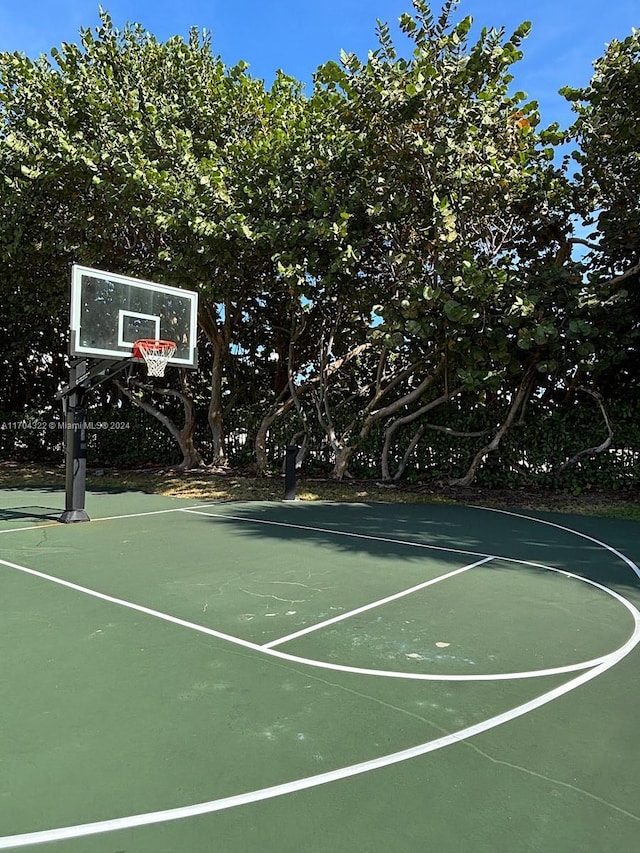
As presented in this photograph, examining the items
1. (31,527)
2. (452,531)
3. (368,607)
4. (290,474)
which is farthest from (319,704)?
(290,474)

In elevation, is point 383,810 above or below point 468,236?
below

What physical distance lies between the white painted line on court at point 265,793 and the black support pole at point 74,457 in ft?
21.4

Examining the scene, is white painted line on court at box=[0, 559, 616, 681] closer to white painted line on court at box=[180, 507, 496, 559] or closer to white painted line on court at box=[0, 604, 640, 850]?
white painted line on court at box=[0, 604, 640, 850]

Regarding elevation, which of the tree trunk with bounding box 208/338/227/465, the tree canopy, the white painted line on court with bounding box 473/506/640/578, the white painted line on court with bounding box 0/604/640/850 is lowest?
the white painted line on court with bounding box 0/604/640/850

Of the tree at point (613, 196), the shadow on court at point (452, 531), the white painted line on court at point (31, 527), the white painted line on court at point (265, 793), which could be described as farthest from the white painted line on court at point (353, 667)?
the tree at point (613, 196)

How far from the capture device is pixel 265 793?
2.19m

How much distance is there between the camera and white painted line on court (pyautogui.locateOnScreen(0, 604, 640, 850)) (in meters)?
1.96

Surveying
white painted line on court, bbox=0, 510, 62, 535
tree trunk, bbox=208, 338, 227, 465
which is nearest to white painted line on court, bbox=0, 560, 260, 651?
white painted line on court, bbox=0, 510, 62, 535

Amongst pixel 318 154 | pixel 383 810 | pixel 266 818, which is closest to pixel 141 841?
pixel 266 818

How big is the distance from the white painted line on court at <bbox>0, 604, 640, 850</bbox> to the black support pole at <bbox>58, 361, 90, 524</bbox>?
6.51 meters

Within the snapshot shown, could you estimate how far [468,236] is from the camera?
10.6 m

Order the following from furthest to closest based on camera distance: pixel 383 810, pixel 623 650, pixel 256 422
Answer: pixel 256 422, pixel 623 650, pixel 383 810

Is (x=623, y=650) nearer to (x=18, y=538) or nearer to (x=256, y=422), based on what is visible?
(x=18, y=538)

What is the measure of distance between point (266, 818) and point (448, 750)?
84 cm
